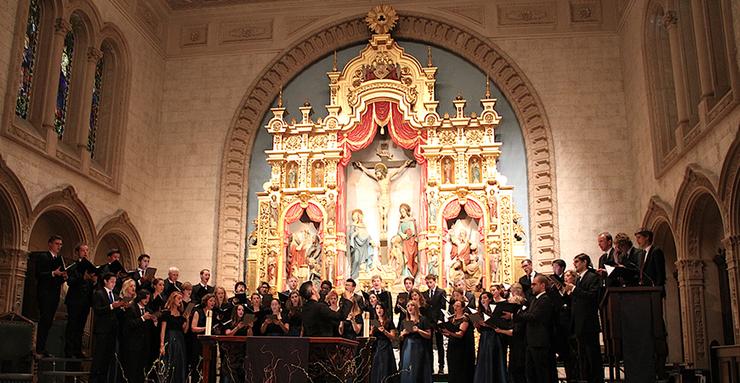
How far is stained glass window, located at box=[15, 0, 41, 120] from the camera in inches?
488

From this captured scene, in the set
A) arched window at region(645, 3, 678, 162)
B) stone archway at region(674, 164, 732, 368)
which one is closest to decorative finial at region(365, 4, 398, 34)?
arched window at region(645, 3, 678, 162)

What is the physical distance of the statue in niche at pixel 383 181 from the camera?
50.5ft

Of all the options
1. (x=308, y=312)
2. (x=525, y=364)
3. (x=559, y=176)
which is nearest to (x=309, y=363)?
(x=308, y=312)

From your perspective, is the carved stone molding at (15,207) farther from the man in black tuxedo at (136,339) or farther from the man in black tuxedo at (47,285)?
the man in black tuxedo at (136,339)

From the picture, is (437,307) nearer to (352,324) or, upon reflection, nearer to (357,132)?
(352,324)

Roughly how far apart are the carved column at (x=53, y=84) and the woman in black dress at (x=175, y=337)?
422 centimetres

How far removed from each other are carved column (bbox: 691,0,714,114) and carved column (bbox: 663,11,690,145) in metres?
0.72

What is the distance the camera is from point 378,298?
37.8 ft

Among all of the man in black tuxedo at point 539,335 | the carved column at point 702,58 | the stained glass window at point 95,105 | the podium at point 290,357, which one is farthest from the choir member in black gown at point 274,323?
the carved column at point 702,58

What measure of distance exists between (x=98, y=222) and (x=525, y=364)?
8.48 metres

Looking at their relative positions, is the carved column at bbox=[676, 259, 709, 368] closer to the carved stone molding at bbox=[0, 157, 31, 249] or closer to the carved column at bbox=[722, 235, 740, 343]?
the carved column at bbox=[722, 235, 740, 343]

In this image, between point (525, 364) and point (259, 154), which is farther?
point (259, 154)

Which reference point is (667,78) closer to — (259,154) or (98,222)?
(259,154)

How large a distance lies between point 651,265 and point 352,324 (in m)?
4.18
